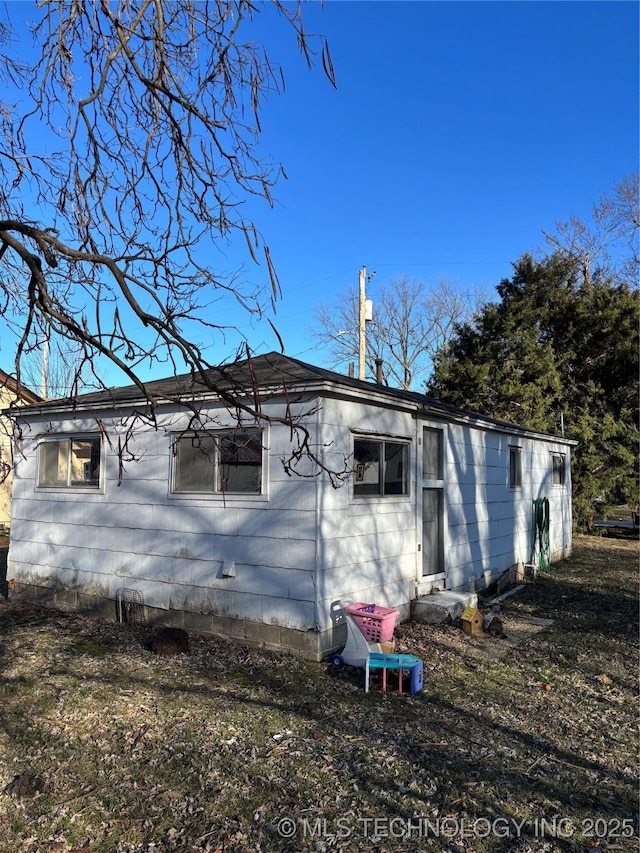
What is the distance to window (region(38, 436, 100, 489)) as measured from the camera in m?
8.09

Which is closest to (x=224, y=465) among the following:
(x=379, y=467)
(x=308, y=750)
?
(x=379, y=467)

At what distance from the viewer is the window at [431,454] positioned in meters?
7.99

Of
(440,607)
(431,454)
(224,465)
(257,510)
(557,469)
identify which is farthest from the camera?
(557,469)

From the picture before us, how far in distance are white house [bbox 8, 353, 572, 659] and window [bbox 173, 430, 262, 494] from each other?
0.02 meters

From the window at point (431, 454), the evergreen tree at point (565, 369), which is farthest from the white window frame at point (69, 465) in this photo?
the evergreen tree at point (565, 369)

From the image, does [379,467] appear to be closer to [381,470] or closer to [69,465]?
[381,470]

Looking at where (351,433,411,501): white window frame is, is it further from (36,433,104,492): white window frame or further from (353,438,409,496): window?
(36,433,104,492): white window frame

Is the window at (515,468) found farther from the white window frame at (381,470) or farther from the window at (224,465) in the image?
the window at (224,465)

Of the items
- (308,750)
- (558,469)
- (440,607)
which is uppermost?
(558,469)

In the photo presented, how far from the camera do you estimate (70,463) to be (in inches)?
329

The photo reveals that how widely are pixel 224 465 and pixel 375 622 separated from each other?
92.3 inches

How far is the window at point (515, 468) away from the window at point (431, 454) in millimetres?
3265

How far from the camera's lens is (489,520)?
982 cm

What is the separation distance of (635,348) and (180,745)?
19.2 m
